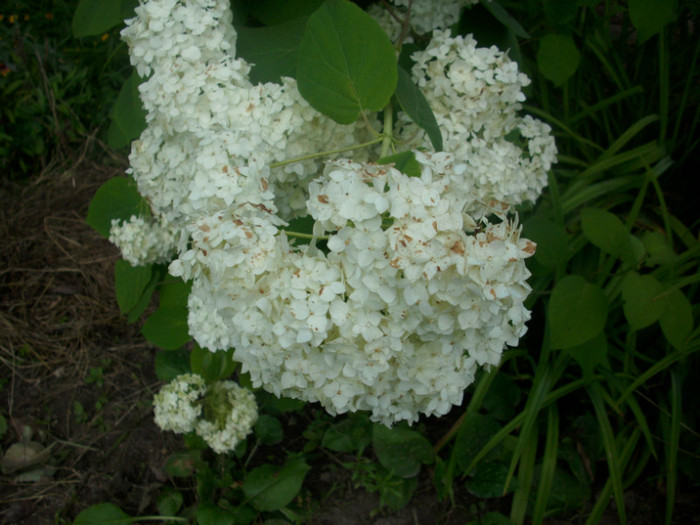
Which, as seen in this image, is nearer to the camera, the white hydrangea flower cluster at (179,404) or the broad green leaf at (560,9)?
the broad green leaf at (560,9)

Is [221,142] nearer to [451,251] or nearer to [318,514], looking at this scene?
[451,251]

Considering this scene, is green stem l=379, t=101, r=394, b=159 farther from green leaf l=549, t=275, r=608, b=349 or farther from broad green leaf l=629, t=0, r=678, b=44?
broad green leaf l=629, t=0, r=678, b=44

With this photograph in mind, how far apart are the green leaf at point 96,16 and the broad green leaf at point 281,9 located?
0.95 feet

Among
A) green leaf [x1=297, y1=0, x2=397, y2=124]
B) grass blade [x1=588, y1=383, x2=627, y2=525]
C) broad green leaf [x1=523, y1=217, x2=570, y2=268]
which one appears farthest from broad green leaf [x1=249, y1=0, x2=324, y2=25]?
grass blade [x1=588, y1=383, x2=627, y2=525]

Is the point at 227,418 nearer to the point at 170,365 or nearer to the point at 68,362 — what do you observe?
the point at 170,365

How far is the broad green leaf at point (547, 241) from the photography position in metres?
1.44

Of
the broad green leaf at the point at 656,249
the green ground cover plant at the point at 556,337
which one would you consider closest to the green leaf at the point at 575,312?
the green ground cover plant at the point at 556,337

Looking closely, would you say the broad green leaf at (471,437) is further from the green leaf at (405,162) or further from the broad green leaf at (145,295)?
the green leaf at (405,162)

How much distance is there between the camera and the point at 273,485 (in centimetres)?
161

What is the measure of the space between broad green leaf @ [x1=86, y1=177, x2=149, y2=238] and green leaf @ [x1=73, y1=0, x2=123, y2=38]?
1.22 feet

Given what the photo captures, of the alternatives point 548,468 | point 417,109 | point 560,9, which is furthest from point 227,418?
point 560,9

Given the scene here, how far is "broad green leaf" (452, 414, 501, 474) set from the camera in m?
1.66

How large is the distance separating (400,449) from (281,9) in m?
1.23

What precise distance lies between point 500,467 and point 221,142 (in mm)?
1305
